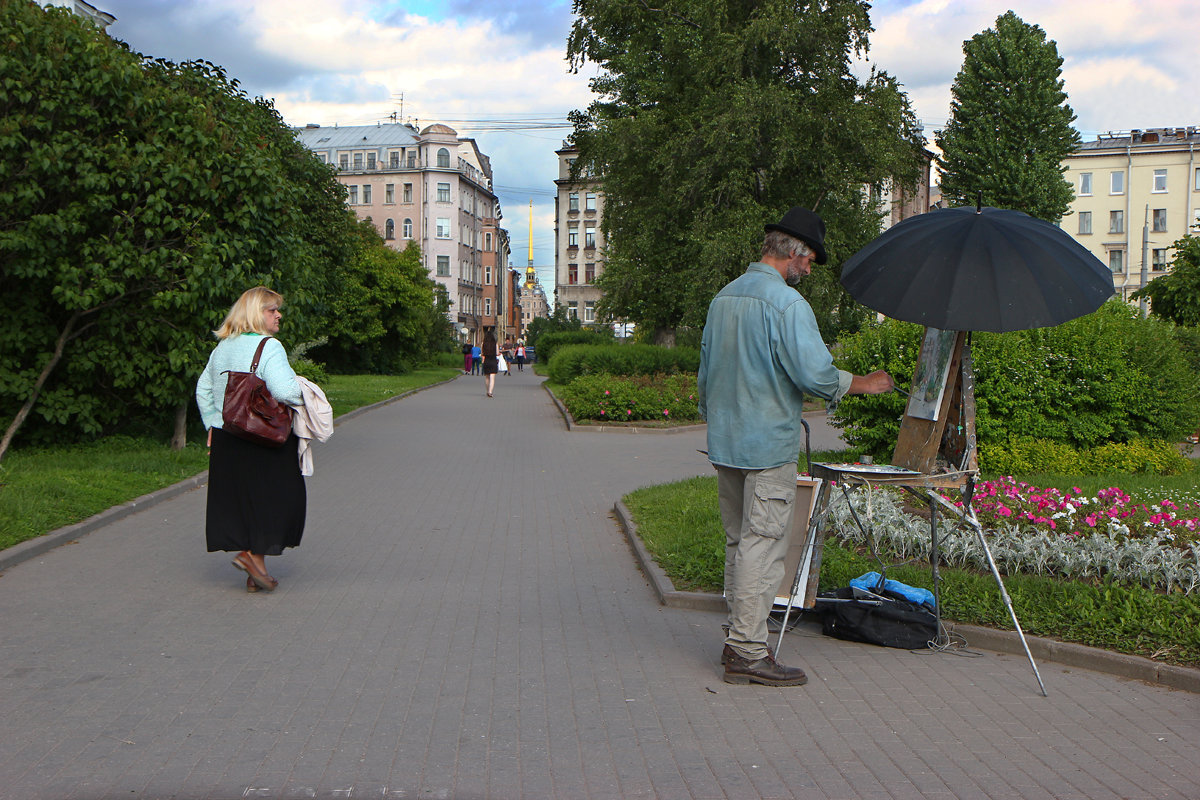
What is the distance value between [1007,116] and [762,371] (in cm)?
4174

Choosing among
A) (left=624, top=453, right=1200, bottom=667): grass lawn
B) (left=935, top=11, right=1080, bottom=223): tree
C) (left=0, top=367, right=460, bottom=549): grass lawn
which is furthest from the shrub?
(left=624, top=453, right=1200, bottom=667): grass lawn

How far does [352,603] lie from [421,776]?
3.01 m

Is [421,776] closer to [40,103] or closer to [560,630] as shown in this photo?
[560,630]

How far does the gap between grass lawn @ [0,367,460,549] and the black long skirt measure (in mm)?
2203

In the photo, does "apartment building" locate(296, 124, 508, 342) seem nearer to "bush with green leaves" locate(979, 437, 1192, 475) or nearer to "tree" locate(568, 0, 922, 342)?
"tree" locate(568, 0, 922, 342)

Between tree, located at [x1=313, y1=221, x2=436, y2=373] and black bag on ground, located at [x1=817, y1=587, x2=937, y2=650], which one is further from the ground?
tree, located at [x1=313, y1=221, x2=436, y2=373]

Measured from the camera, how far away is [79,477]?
11.2 metres

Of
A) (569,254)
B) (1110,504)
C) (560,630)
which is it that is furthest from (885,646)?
(569,254)

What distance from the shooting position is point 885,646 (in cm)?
601

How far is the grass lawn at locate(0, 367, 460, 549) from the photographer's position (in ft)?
29.7

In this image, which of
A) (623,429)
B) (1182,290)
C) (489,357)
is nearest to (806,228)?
(623,429)

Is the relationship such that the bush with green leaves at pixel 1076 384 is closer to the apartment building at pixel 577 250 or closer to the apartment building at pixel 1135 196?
the apartment building at pixel 1135 196

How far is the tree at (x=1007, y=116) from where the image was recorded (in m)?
42.3

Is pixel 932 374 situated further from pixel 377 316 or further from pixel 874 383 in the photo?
pixel 377 316
